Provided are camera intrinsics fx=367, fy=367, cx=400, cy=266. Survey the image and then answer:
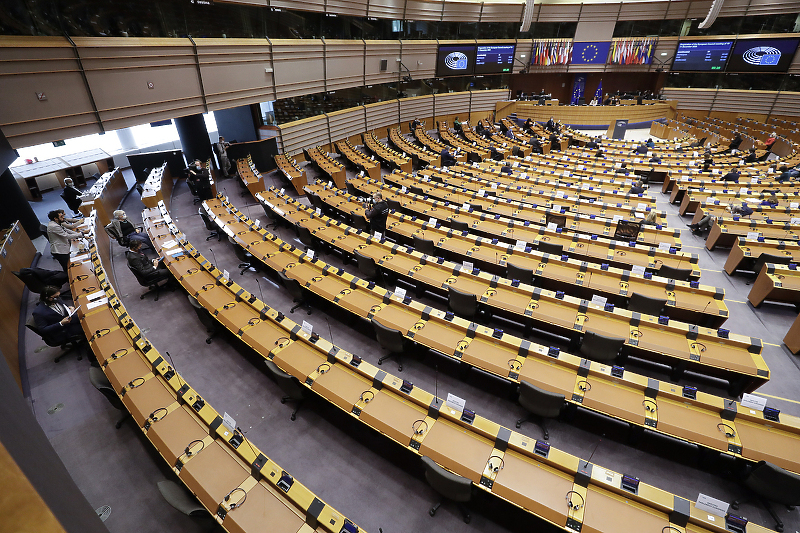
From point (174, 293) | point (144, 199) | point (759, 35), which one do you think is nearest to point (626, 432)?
point (174, 293)

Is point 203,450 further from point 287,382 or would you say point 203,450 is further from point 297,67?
point 297,67

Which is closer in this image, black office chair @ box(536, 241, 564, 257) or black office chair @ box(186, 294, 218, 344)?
black office chair @ box(186, 294, 218, 344)

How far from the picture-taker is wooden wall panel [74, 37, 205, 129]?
1036cm

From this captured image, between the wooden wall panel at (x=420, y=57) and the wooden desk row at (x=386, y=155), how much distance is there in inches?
227

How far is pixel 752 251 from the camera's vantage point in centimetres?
952

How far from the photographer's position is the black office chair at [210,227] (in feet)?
37.4

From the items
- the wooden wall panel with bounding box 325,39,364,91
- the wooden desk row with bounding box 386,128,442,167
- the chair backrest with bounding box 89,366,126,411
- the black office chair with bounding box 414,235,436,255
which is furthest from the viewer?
the wooden desk row with bounding box 386,128,442,167

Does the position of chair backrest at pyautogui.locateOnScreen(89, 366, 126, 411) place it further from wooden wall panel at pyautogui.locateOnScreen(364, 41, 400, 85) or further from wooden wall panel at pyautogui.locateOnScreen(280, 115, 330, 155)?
wooden wall panel at pyautogui.locateOnScreen(364, 41, 400, 85)

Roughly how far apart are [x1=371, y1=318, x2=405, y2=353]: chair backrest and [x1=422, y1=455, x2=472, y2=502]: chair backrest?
2232 mm

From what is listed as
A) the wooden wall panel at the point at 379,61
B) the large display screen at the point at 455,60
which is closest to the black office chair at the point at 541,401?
the wooden wall panel at the point at 379,61

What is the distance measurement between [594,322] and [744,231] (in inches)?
298

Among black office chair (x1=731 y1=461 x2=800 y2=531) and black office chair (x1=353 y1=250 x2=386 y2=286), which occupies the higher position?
black office chair (x1=353 y1=250 x2=386 y2=286)

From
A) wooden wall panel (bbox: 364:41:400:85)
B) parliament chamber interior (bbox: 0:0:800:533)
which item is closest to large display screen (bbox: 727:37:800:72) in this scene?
parliament chamber interior (bbox: 0:0:800:533)

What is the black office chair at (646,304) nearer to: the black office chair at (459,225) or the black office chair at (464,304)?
the black office chair at (464,304)
